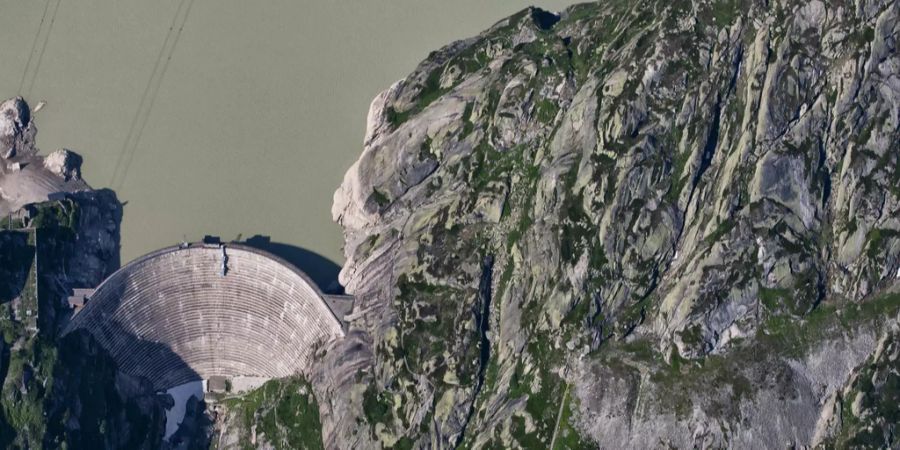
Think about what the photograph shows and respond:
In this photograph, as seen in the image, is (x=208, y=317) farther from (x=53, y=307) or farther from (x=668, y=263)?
(x=668, y=263)

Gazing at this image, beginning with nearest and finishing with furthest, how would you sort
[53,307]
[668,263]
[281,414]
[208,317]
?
[668,263], [53,307], [281,414], [208,317]

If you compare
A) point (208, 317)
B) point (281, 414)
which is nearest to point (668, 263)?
point (281, 414)

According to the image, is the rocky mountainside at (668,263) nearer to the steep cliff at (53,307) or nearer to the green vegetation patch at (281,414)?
the green vegetation patch at (281,414)

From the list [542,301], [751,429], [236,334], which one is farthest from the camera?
[236,334]

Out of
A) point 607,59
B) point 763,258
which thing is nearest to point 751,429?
point 763,258

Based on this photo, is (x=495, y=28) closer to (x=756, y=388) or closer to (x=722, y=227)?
(x=722, y=227)

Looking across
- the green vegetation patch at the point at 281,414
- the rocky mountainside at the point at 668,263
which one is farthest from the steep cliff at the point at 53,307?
the rocky mountainside at the point at 668,263

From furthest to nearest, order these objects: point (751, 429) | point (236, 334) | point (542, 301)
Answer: point (236, 334), point (542, 301), point (751, 429)
